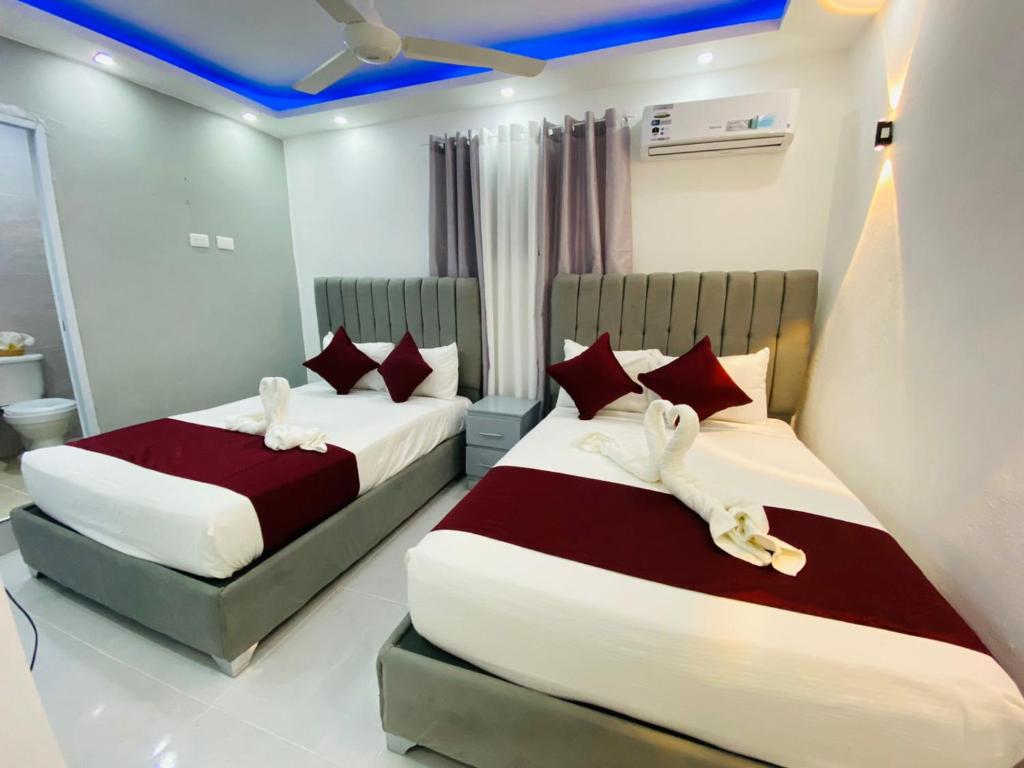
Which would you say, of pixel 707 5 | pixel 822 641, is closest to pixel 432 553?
A: pixel 822 641

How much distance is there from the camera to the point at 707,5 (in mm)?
2279

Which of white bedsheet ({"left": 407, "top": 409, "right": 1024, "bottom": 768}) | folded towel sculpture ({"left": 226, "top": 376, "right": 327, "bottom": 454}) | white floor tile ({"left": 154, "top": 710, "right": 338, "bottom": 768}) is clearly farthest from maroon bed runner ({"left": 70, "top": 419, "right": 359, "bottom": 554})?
white bedsheet ({"left": 407, "top": 409, "right": 1024, "bottom": 768})

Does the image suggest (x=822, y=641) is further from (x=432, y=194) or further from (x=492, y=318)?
(x=432, y=194)

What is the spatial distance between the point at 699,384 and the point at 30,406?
4554 mm

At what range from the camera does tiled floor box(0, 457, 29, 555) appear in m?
2.29

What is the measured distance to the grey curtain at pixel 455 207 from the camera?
306 cm

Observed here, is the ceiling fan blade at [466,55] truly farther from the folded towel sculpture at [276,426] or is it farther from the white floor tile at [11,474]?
the white floor tile at [11,474]

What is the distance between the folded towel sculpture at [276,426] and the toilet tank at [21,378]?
2.28 meters

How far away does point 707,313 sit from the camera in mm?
2590

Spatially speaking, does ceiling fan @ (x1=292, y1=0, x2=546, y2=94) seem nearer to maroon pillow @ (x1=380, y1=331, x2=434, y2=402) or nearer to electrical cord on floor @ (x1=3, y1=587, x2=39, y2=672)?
maroon pillow @ (x1=380, y1=331, x2=434, y2=402)

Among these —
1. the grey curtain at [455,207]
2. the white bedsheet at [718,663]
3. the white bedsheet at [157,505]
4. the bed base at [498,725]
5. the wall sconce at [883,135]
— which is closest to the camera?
the white bedsheet at [718,663]

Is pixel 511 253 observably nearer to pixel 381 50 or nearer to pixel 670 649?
pixel 381 50

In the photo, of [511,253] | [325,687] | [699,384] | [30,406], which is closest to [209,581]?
[325,687]

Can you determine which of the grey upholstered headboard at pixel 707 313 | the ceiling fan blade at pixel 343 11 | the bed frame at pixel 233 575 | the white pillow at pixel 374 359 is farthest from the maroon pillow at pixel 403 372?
the ceiling fan blade at pixel 343 11
